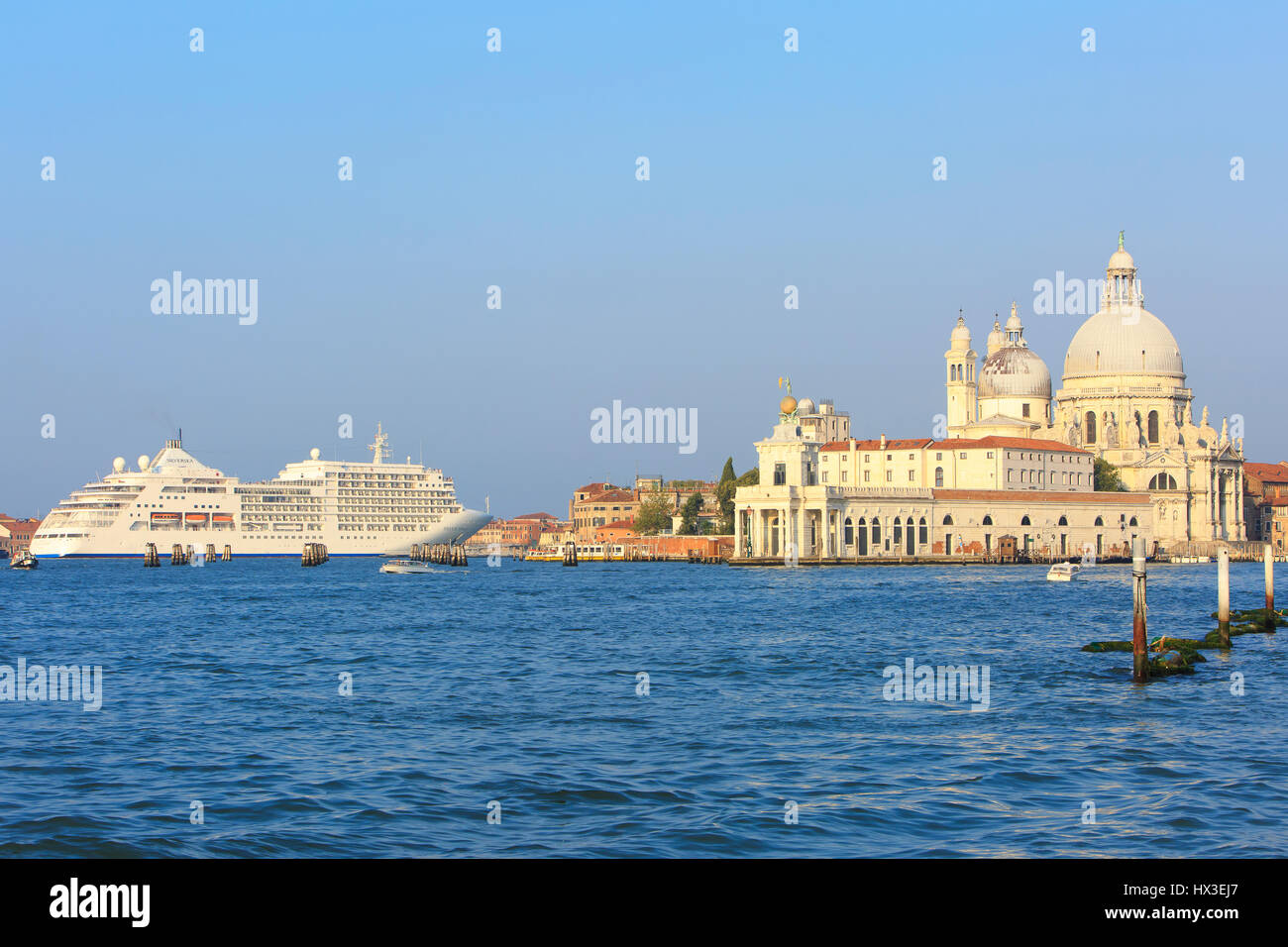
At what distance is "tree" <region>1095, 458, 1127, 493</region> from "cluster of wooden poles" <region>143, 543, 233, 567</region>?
62740 millimetres

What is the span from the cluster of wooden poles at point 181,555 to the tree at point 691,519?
36116mm

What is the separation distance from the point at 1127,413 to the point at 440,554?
167ft

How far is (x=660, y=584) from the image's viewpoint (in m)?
61.0

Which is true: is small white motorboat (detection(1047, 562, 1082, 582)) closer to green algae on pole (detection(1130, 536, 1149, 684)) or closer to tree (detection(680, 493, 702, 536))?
green algae on pole (detection(1130, 536, 1149, 684))

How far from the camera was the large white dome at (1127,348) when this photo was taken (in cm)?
9919

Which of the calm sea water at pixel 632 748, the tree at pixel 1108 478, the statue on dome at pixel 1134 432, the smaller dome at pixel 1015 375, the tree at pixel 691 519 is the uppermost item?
the smaller dome at pixel 1015 375

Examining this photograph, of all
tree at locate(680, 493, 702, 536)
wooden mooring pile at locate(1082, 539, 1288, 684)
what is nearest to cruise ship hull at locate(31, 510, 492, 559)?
tree at locate(680, 493, 702, 536)

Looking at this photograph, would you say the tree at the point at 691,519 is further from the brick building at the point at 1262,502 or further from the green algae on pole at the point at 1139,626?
the green algae on pole at the point at 1139,626

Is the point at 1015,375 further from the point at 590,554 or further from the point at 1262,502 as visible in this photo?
the point at 590,554

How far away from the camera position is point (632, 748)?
1403 centimetres

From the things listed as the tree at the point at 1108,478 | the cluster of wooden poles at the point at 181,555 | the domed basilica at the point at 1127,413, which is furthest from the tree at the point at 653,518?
the tree at the point at 1108,478

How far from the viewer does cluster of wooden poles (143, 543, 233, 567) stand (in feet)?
283

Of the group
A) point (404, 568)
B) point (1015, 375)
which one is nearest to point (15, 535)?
point (404, 568)
